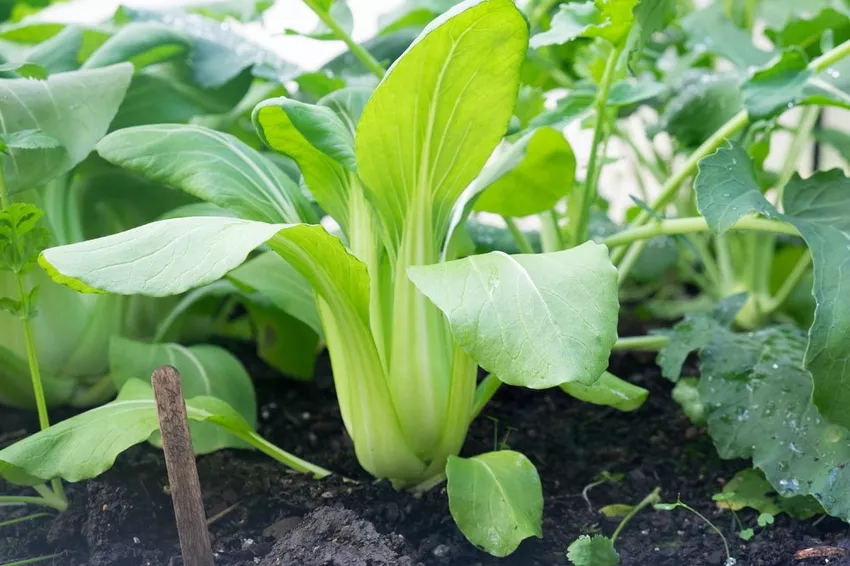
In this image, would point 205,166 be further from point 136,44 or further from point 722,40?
point 722,40

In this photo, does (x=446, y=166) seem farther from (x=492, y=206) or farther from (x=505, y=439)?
(x=505, y=439)

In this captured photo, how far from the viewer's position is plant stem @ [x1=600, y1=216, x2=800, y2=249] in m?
0.87

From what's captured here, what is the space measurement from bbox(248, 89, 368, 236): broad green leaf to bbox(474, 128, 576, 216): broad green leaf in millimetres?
151

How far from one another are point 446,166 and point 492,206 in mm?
171

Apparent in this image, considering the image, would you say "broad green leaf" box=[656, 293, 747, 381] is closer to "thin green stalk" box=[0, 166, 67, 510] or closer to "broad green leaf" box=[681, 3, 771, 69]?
"broad green leaf" box=[681, 3, 771, 69]

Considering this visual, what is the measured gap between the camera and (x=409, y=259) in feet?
2.59

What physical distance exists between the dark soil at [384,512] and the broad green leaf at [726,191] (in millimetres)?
325

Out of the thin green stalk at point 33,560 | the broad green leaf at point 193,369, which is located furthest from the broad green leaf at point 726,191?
the thin green stalk at point 33,560

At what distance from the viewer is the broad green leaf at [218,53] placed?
1.07m

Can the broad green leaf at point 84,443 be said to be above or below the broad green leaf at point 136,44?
below

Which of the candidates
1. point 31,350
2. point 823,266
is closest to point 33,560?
point 31,350

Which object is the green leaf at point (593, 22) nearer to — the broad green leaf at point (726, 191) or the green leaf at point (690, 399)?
the broad green leaf at point (726, 191)

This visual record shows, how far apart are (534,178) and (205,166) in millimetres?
366


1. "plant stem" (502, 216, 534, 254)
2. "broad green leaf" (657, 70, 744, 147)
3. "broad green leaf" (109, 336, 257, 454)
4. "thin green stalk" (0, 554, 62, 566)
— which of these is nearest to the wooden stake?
"thin green stalk" (0, 554, 62, 566)
